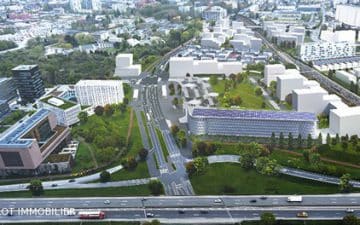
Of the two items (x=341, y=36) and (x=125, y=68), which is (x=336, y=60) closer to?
(x=341, y=36)

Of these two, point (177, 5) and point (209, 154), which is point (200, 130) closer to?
point (209, 154)

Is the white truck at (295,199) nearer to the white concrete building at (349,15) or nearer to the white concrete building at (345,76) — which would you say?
the white concrete building at (345,76)

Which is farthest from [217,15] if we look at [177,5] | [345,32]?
[345,32]

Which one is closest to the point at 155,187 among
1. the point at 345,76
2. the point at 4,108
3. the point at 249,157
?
the point at 249,157

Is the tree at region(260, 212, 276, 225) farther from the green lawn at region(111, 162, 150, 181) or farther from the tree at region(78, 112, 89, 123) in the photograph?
the tree at region(78, 112, 89, 123)

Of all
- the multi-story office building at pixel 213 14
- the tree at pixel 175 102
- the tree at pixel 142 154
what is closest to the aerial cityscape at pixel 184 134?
the tree at pixel 142 154

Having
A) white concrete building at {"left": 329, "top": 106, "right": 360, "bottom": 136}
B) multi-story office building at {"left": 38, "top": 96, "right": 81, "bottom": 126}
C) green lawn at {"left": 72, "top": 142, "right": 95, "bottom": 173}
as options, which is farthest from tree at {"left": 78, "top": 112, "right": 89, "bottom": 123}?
white concrete building at {"left": 329, "top": 106, "right": 360, "bottom": 136}
